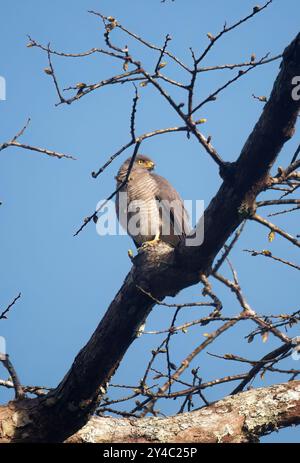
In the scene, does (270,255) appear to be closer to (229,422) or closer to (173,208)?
(229,422)

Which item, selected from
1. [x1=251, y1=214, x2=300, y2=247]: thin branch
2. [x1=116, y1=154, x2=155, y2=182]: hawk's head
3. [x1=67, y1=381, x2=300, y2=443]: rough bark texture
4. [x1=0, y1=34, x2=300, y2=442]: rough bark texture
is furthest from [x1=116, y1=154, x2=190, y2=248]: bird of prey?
[x1=251, y1=214, x2=300, y2=247]: thin branch

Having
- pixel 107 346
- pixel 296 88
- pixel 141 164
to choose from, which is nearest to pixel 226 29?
pixel 296 88

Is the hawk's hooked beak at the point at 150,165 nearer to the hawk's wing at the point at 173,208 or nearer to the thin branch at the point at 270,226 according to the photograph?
the hawk's wing at the point at 173,208

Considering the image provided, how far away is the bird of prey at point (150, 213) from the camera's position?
6125mm

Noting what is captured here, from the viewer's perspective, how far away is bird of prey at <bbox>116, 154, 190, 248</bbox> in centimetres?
612

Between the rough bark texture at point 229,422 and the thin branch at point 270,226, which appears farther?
the rough bark texture at point 229,422

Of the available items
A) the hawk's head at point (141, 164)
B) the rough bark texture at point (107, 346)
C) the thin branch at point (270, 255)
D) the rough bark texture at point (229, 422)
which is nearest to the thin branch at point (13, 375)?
the rough bark texture at point (107, 346)

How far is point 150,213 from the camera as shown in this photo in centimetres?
615

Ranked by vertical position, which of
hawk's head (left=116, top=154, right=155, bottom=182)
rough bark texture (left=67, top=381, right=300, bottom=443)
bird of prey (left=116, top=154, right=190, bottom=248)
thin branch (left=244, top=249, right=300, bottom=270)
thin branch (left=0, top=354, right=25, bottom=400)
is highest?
hawk's head (left=116, top=154, right=155, bottom=182)

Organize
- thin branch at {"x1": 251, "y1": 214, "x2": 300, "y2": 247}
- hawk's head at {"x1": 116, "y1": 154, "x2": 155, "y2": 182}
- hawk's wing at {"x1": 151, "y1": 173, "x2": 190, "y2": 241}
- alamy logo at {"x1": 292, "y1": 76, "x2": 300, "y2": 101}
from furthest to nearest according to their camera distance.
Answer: hawk's head at {"x1": 116, "y1": 154, "x2": 155, "y2": 182} → hawk's wing at {"x1": 151, "y1": 173, "x2": 190, "y2": 241} → thin branch at {"x1": 251, "y1": 214, "x2": 300, "y2": 247} → alamy logo at {"x1": 292, "y1": 76, "x2": 300, "y2": 101}

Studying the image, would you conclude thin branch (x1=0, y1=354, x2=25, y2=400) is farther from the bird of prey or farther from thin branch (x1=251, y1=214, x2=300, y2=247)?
the bird of prey

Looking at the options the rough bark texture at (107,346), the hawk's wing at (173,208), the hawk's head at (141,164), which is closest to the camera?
the rough bark texture at (107,346)
